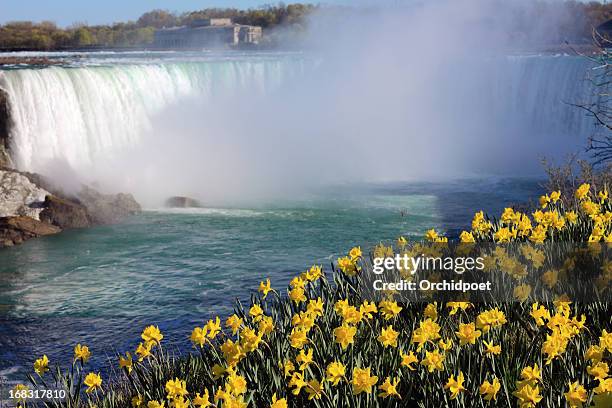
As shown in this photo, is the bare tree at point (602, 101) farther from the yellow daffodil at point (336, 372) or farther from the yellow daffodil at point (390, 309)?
the yellow daffodil at point (336, 372)

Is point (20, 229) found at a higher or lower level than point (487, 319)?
lower

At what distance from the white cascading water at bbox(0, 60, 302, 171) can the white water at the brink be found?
4 cm

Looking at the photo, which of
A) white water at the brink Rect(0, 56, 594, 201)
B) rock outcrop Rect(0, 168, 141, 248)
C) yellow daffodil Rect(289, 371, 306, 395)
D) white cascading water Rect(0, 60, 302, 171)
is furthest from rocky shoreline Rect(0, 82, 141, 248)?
yellow daffodil Rect(289, 371, 306, 395)

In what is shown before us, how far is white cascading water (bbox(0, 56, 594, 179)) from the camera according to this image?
21875 millimetres

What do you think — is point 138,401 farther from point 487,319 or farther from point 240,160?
point 240,160

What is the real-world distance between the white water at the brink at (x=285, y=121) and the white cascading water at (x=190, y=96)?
43 millimetres

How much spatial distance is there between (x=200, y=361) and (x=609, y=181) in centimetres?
811

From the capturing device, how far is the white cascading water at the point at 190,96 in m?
21.9

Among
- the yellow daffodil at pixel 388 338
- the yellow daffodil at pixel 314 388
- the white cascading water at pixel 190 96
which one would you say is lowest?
the white cascading water at pixel 190 96

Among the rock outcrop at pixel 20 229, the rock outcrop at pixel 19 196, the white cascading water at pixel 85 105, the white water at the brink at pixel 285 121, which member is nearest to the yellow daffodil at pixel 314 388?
the rock outcrop at pixel 20 229

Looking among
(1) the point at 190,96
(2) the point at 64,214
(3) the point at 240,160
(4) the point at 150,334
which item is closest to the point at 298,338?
(4) the point at 150,334

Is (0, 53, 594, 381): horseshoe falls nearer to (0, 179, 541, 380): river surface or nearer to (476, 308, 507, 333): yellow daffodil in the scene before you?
(0, 179, 541, 380): river surface

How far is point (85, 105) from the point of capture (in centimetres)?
2323

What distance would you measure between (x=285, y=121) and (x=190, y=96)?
6413 mm
